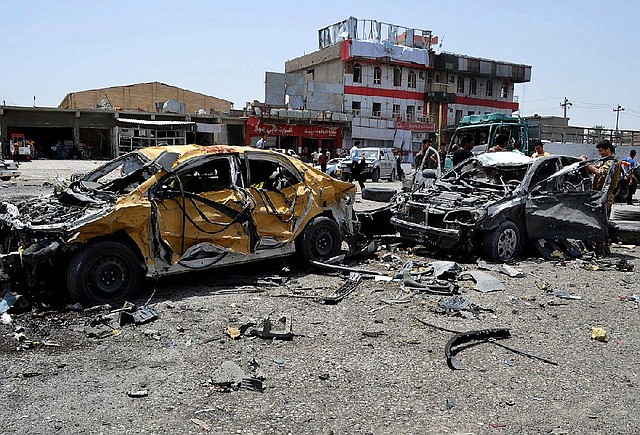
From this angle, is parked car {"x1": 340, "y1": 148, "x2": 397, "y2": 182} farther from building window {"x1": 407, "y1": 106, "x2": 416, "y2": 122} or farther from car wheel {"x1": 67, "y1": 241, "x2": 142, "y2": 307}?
building window {"x1": 407, "y1": 106, "x2": 416, "y2": 122}

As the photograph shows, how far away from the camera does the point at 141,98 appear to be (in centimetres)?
6228

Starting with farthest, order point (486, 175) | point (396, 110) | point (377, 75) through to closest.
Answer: point (396, 110) < point (377, 75) < point (486, 175)

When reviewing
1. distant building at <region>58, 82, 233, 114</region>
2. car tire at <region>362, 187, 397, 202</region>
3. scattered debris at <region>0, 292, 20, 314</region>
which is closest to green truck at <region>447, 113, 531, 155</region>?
car tire at <region>362, 187, 397, 202</region>

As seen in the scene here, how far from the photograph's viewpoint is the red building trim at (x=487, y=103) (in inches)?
2362

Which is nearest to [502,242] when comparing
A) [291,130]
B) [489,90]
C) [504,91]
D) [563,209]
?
[563,209]

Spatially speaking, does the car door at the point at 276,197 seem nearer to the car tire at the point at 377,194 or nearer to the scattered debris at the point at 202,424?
the scattered debris at the point at 202,424

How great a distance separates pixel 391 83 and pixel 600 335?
52.3 metres

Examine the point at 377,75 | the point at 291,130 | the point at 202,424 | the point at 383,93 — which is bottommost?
the point at 202,424

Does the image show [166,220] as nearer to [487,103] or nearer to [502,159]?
[502,159]

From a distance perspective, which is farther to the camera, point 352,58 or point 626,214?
point 352,58

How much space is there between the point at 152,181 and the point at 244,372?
2.76 metres

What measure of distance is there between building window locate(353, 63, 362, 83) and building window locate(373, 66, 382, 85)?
1628mm

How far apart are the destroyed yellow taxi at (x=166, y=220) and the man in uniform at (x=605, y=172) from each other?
15.5 feet

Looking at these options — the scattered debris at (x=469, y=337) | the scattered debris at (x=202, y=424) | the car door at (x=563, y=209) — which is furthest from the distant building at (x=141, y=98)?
the scattered debris at (x=202, y=424)
